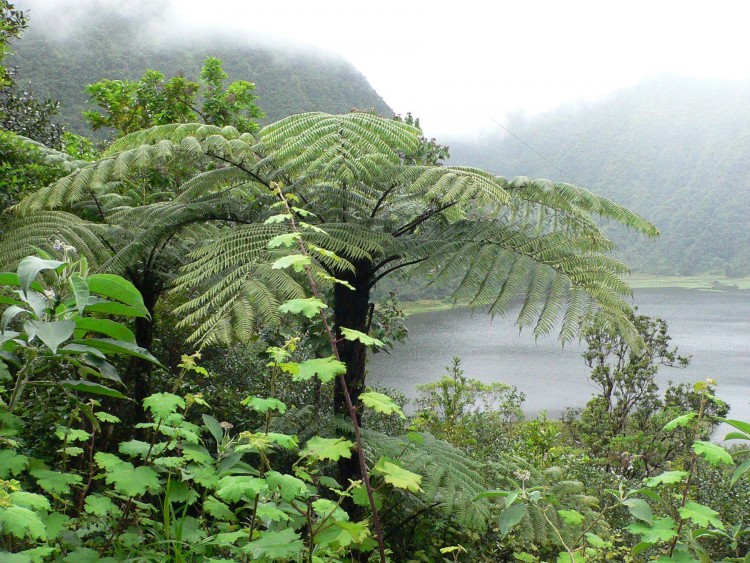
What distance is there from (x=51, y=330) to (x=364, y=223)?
Result: 151cm

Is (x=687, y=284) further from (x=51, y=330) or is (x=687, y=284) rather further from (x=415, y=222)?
(x=51, y=330)

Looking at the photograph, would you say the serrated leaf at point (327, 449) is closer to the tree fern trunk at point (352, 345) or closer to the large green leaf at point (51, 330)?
the large green leaf at point (51, 330)

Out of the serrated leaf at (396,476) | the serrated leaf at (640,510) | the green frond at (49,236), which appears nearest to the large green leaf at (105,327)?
the serrated leaf at (396,476)

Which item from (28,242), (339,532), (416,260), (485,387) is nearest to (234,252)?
(416,260)

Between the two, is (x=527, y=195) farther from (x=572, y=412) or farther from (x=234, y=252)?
(x=572, y=412)

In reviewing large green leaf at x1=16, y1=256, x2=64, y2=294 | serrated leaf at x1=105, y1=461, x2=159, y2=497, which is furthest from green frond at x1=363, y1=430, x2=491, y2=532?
large green leaf at x1=16, y1=256, x2=64, y2=294

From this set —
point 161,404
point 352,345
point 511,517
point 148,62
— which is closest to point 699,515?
point 511,517

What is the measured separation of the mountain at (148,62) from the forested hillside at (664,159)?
232 inches

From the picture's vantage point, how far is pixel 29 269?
712 millimetres

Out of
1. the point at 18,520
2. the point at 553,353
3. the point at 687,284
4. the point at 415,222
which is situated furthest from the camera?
the point at 687,284

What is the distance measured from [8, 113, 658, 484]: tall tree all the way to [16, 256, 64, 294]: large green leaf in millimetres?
893

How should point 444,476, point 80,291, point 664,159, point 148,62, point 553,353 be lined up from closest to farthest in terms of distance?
point 80,291 < point 444,476 < point 553,353 < point 148,62 < point 664,159

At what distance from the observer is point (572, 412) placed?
31.9 feet

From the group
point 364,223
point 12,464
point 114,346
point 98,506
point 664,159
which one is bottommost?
point 98,506
